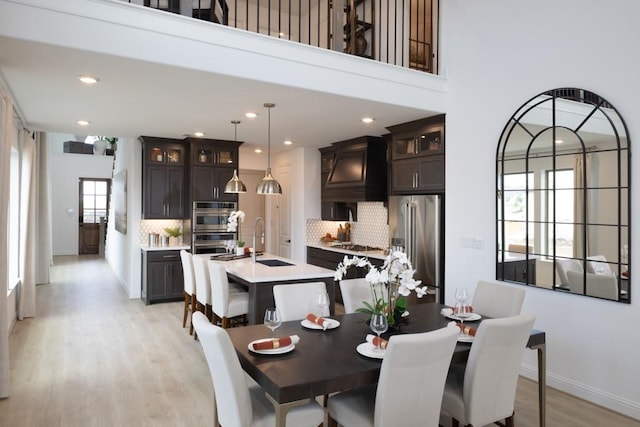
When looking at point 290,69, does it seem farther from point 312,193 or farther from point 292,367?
point 312,193

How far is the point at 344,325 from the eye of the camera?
298cm

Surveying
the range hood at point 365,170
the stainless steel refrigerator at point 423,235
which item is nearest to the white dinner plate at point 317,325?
the stainless steel refrigerator at point 423,235

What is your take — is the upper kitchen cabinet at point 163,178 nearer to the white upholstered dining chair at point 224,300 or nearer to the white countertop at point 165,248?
the white countertop at point 165,248

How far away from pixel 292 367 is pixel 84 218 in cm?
1348

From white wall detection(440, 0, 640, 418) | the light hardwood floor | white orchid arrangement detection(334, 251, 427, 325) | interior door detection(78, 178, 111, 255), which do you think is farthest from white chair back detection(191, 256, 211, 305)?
interior door detection(78, 178, 111, 255)

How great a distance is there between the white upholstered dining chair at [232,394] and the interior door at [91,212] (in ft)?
41.5

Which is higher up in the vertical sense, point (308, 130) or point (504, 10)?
point (504, 10)

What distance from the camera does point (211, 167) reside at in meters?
7.24

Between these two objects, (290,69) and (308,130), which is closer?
(290,69)

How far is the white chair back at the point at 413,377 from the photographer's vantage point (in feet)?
6.64

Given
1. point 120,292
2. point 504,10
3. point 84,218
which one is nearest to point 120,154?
point 120,292

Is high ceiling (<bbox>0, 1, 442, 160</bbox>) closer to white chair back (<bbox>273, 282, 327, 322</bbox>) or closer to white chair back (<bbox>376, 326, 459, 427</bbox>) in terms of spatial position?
white chair back (<bbox>273, 282, 327, 322</bbox>)

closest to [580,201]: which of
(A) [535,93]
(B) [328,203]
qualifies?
(A) [535,93]

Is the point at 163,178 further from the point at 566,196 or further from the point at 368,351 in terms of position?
→ the point at 566,196
